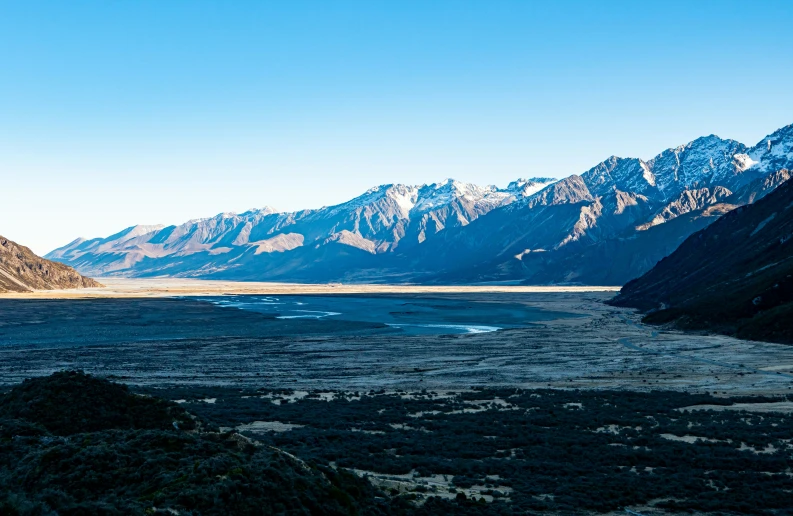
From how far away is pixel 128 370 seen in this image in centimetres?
5891

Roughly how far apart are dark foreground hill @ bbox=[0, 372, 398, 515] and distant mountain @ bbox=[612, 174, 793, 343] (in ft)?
254

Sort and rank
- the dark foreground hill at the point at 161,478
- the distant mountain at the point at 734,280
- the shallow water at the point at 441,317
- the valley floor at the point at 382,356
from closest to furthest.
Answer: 1. the dark foreground hill at the point at 161,478
2. the valley floor at the point at 382,356
3. the distant mountain at the point at 734,280
4. the shallow water at the point at 441,317

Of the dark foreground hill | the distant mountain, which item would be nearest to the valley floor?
the distant mountain

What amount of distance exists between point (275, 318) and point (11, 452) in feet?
353

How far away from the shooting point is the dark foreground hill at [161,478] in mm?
14969

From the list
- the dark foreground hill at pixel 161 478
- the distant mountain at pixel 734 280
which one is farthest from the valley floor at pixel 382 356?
the dark foreground hill at pixel 161 478

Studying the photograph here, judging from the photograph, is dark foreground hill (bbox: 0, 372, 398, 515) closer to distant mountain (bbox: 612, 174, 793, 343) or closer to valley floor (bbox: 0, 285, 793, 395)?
valley floor (bbox: 0, 285, 793, 395)

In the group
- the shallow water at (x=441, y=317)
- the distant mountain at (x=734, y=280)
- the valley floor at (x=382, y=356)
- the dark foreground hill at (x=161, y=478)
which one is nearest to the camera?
the dark foreground hill at (x=161, y=478)

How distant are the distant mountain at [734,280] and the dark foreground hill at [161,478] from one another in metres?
77.3

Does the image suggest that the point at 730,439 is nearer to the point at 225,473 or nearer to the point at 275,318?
the point at 225,473

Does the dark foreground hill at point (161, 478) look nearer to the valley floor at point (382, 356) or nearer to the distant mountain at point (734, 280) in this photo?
the valley floor at point (382, 356)

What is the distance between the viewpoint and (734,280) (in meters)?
117

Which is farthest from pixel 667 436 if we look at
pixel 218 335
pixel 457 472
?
pixel 218 335

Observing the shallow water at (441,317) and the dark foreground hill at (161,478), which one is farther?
the shallow water at (441,317)
